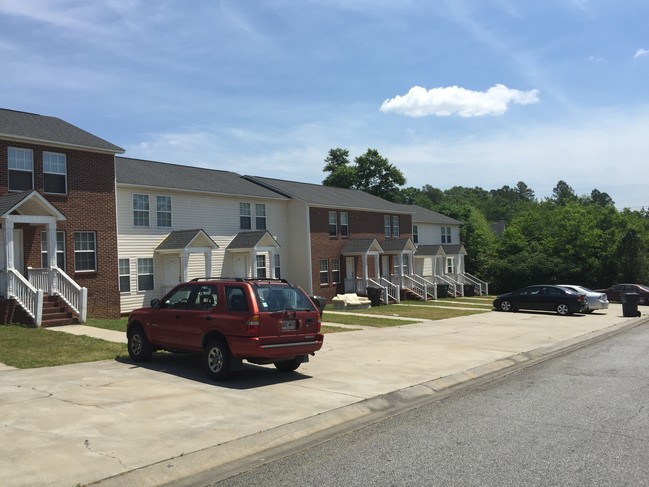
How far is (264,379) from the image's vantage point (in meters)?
10.7

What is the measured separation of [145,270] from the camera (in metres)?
25.3

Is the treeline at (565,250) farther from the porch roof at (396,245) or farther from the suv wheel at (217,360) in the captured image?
the suv wheel at (217,360)

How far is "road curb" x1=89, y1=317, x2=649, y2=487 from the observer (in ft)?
18.8

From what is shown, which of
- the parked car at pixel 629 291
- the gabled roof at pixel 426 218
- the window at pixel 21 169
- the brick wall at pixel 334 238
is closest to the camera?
the window at pixel 21 169

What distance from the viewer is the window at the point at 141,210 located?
24.9m

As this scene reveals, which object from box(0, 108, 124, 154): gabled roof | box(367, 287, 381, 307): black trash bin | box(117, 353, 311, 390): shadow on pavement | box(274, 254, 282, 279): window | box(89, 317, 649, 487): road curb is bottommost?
box(89, 317, 649, 487): road curb

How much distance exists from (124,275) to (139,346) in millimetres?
13322

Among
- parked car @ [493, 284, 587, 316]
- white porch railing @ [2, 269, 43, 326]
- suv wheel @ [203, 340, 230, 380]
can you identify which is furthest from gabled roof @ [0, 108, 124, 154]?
parked car @ [493, 284, 587, 316]

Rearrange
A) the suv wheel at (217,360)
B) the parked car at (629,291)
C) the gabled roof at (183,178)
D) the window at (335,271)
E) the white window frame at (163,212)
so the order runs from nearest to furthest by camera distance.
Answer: the suv wheel at (217,360) < the gabled roof at (183,178) < the white window frame at (163,212) < the window at (335,271) < the parked car at (629,291)

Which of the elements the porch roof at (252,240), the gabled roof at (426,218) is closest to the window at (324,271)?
the porch roof at (252,240)

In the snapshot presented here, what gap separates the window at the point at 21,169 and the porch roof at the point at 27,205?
1.85ft

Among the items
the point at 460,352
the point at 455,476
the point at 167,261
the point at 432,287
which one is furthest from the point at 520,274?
the point at 455,476

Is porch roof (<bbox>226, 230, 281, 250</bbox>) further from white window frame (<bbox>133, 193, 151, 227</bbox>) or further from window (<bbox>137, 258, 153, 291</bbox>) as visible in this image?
white window frame (<bbox>133, 193, 151, 227</bbox>)

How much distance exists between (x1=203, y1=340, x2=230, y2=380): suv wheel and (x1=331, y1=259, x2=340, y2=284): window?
2426 centimetres
